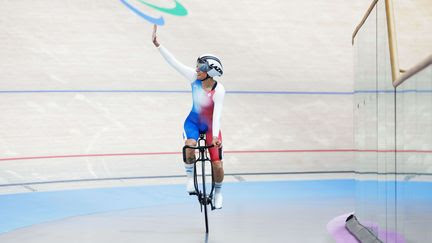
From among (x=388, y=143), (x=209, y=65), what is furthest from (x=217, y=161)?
(x=388, y=143)

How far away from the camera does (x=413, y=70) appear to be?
336cm

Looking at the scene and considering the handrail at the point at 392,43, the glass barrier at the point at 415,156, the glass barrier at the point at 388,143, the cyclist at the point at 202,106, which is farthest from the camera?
the cyclist at the point at 202,106

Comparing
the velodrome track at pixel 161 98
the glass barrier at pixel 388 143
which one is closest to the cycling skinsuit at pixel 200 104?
the glass barrier at pixel 388 143

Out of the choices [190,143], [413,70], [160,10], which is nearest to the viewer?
[413,70]

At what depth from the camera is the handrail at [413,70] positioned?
121 inches

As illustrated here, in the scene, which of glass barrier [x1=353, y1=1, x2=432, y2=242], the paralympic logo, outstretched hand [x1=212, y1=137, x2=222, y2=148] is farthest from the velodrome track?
glass barrier [x1=353, y1=1, x2=432, y2=242]

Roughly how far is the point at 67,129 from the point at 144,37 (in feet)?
6.04

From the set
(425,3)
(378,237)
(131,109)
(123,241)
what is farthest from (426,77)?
(425,3)

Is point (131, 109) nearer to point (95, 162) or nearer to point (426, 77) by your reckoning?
point (95, 162)

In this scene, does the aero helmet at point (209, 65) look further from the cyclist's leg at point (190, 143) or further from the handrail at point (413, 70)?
the handrail at point (413, 70)

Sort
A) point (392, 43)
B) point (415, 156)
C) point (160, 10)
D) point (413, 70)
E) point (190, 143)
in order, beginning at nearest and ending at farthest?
point (413, 70), point (415, 156), point (392, 43), point (190, 143), point (160, 10)

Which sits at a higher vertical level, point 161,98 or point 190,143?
point 161,98

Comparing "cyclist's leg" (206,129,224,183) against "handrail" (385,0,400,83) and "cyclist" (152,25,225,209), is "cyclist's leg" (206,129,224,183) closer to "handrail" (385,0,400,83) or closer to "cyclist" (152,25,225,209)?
"cyclist" (152,25,225,209)

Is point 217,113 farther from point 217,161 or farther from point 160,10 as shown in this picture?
point 160,10
